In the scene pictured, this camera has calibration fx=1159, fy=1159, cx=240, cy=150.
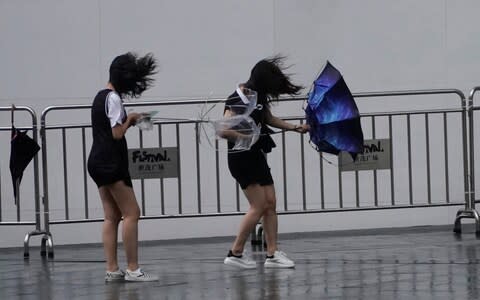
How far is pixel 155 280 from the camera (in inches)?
374

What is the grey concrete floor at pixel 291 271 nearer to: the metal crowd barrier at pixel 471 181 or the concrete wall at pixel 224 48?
the metal crowd barrier at pixel 471 181

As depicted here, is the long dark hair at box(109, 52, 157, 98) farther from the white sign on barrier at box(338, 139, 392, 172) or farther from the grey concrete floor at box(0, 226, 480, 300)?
the white sign on barrier at box(338, 139, 392, 172)

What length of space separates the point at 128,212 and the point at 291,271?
152 centimetres

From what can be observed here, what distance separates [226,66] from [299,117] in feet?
5.22

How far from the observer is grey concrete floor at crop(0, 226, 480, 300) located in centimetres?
869

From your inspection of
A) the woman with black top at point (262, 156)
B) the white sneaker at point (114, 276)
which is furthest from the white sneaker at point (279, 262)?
the white sneaker at point (114, 276)

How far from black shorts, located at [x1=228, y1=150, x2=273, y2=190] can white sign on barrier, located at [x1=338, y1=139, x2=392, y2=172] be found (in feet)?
8.70

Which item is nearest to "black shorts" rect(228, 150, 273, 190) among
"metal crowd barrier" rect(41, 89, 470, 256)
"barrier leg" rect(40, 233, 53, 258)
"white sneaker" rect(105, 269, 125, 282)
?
"white sneaker" rect(105, 269, 125, 282)

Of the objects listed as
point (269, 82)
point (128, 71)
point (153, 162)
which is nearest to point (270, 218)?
point (269, 82)

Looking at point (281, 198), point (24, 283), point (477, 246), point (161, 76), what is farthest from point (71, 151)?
point (477, 246)

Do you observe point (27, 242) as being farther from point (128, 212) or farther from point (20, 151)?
point (128, 212)

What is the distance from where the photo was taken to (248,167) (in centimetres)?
998

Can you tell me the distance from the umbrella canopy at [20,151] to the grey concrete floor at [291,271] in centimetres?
92

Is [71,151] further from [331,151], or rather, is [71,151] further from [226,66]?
[331,151]
